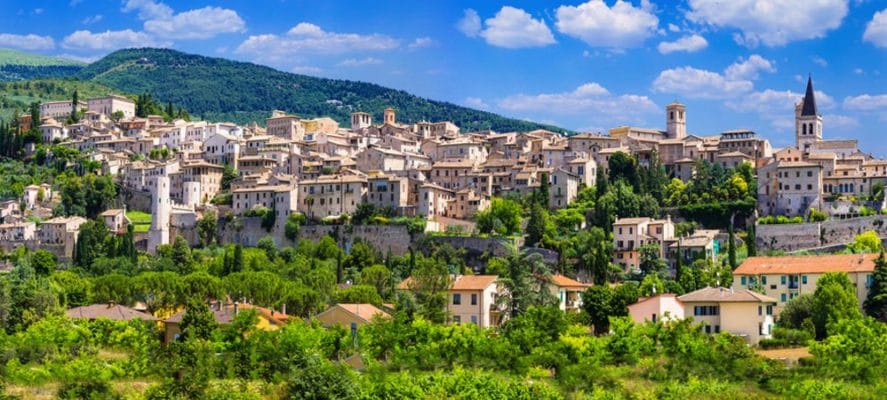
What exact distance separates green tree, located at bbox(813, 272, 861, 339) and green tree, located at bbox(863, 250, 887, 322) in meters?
1.12

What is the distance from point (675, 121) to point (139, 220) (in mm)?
44924

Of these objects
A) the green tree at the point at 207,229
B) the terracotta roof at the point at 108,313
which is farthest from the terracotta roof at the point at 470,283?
the green tree at the point at 207,229

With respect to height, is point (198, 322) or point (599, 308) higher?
point (599, 308)

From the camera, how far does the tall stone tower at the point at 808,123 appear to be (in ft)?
335

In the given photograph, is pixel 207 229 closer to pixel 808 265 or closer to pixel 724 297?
pixel 808 265

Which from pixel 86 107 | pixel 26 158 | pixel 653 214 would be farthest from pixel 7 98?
pixel 653 214

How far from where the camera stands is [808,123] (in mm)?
102500

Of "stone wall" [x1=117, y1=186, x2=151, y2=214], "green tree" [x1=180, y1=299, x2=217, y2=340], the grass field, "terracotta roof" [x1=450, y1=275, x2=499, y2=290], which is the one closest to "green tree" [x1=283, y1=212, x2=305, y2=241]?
the grass field

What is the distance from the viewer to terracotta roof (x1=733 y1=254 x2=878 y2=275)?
→ 61.6 m

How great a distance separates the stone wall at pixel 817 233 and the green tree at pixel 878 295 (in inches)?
747

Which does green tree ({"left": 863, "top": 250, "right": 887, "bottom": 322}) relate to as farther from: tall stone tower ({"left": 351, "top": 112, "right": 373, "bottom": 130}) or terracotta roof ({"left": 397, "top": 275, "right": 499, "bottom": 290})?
tall stone tower ({"left": 351, "top": 112, "right": 373, "bottom": 130})

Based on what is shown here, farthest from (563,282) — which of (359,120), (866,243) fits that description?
(359,120)

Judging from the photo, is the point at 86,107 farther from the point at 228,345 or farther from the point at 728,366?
the point at 728,366

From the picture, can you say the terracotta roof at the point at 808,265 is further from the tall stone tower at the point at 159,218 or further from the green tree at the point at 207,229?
the tall stone tower at the point at 159,218
